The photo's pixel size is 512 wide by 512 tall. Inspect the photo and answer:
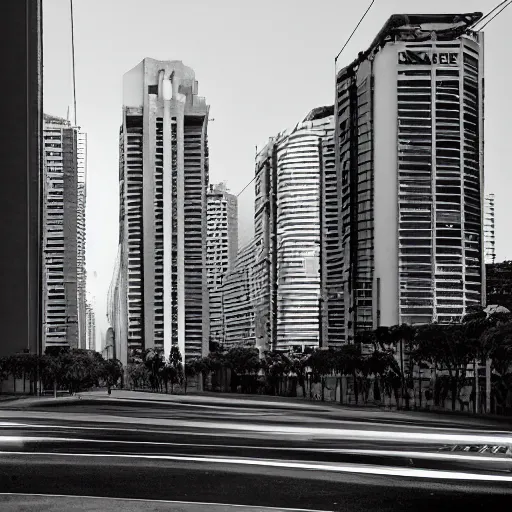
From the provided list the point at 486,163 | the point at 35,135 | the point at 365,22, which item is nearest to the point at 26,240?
the point at 35,135

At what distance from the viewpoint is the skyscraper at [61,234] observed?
713 centimetres

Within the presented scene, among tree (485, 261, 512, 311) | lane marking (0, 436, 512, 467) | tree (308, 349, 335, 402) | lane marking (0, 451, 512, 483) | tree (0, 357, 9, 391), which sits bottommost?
lane marking (0, 451, 512, 483)

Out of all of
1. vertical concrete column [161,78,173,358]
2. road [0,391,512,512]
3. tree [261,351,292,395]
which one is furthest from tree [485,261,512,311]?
vertical concrete column [161,78,173,358]

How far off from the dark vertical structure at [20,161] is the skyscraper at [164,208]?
1109 millimetres

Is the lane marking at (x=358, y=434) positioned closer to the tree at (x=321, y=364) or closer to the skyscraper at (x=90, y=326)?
the tree at (x=321, y=364)

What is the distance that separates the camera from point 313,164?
634 cm

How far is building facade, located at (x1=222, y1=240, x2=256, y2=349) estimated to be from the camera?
6480 mm

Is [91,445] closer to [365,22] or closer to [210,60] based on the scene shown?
[210,60]

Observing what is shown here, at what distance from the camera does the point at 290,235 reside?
6395 millimetres

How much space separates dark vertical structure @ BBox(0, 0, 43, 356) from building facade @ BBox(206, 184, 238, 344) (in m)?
1.81

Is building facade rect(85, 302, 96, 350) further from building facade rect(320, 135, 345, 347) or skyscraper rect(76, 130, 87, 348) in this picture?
building facade rect(320, 135, 345, 347)

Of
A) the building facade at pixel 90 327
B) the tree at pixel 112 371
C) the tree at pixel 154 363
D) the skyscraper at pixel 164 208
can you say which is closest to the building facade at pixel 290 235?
the skyscraper at pixel 164 208

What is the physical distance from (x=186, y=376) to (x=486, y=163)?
2857 millimetres

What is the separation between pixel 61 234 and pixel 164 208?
118cm
